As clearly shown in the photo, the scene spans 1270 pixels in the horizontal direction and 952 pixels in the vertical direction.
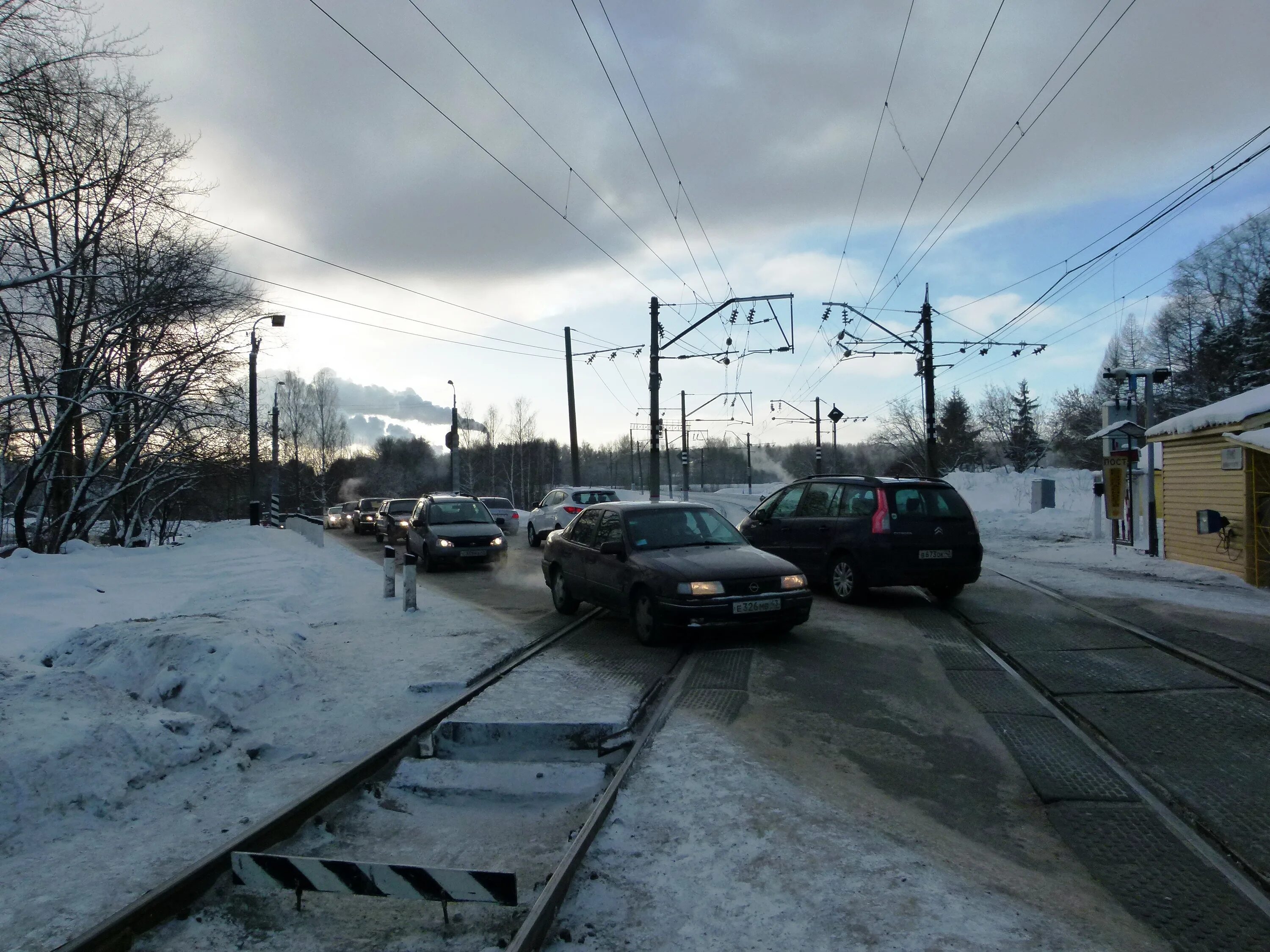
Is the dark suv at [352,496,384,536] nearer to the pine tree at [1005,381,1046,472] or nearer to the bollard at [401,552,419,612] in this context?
the bollard at [401,552,419,612]

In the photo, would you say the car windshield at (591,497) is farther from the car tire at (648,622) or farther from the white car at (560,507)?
the car tire at (648,622)

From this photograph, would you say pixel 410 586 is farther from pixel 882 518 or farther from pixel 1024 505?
pixel 1024 505

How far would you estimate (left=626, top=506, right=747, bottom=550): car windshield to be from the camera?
9.55m

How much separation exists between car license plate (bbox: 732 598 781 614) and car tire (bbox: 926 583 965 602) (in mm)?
3600

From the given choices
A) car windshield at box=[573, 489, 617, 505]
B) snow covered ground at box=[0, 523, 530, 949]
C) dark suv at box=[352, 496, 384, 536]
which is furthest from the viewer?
dark suv at box=[352, 496, 384, 536]

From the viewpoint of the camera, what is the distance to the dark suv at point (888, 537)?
10.7 metres

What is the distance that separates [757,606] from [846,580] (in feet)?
10.9

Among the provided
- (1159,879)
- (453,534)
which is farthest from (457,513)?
(1159,879)

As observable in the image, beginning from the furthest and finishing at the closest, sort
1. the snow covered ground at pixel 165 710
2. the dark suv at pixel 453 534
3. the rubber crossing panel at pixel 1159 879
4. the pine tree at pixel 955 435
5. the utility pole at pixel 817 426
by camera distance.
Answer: the pine tree at pixel 955 435 < the utility pole at pixel 817 426 < the dark suv at pixel 453 534 < the snow covered ground at pixel 165 710 < the rubber crossing panel at pixel 1159 879

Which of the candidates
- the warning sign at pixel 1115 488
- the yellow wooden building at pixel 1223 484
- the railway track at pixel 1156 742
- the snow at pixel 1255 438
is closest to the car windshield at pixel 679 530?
the railway track at pixel 1156 742

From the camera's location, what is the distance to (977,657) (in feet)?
26.2

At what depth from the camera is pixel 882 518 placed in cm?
1076

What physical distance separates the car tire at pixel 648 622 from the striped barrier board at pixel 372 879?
5243 millimetres

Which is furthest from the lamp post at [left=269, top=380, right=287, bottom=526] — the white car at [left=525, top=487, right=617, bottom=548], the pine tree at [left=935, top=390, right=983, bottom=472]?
the pine tree at [left=935, top=390, right=983, bottom=472]
